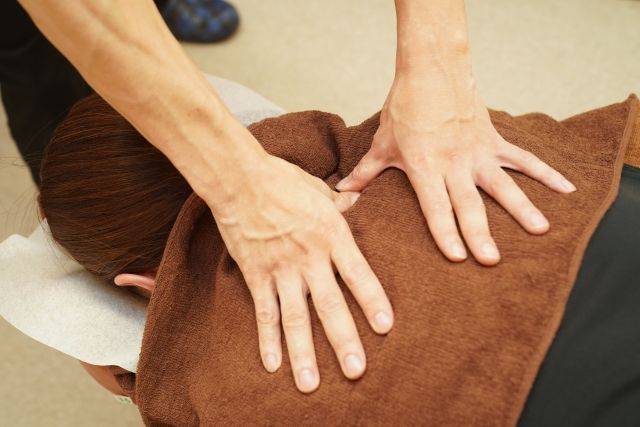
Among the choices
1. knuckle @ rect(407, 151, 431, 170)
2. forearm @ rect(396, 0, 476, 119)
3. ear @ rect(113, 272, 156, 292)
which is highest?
forearm @ rect(396, 0, 476, 119)

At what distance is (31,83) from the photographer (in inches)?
56.7

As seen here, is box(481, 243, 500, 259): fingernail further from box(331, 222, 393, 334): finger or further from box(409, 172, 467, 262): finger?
box(331, 222, 393, 334): finger

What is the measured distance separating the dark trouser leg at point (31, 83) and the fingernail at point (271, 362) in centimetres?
91

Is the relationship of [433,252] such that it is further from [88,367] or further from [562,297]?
[88,367]

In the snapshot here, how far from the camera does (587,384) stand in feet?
2.31

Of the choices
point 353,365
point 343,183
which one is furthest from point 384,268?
point 343,183

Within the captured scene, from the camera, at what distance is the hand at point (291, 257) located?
0.80m

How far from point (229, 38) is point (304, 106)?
0.47 metres

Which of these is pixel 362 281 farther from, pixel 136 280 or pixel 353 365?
pixel 136 280

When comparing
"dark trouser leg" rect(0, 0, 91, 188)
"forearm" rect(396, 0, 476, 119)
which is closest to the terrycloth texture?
"forearm" rect(396, 0, 476, 119)

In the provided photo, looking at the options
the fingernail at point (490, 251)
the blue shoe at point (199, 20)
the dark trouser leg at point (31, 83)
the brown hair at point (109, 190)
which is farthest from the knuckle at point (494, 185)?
the blue shoe at point (199, 20)

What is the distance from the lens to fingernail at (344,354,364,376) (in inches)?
29.4

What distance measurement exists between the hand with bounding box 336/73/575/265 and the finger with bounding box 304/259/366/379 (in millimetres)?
163

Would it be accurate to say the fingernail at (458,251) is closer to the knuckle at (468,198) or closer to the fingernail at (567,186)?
the knuckle at (468,198)
